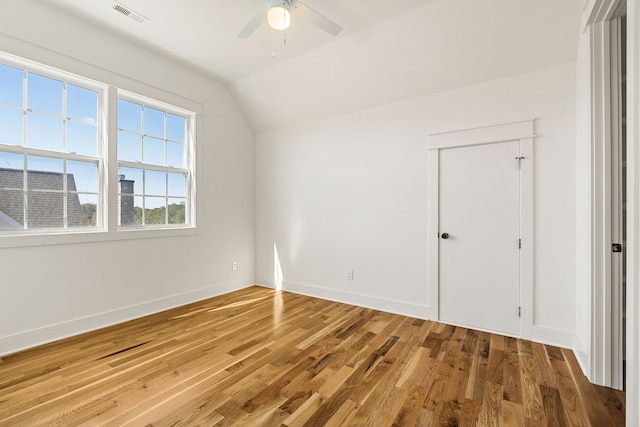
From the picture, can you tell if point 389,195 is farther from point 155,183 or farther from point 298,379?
point 155,183

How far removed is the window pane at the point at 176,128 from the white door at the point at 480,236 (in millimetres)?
3314

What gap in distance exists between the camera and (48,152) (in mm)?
2730

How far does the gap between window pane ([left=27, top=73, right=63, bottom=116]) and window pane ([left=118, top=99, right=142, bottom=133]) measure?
0.52 metres

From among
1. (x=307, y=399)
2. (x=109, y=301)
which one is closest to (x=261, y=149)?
(x=109, y=301)

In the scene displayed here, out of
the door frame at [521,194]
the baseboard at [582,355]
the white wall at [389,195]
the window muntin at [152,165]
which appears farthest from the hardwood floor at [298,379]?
the window muntin at [152,165]

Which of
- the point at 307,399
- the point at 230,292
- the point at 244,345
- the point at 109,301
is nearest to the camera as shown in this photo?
the point at 307,399

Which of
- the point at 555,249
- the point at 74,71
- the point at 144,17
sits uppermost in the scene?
the point at 144,17

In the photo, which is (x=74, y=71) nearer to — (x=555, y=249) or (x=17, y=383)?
(x=17, y=383)

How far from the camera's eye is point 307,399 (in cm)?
186

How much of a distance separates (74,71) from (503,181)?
4.33 m

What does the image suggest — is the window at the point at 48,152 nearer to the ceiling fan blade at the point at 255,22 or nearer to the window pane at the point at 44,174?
the window pane at the point at 44,174

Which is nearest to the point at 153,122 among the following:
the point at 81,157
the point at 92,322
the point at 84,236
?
the point at 81,157

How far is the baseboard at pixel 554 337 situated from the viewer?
8.50ft

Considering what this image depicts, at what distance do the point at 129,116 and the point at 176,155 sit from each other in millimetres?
676
